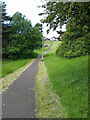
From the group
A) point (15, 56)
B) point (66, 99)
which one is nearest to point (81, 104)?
point (66, 99)

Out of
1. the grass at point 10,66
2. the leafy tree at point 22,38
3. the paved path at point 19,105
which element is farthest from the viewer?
the leafy tree at point 22,38

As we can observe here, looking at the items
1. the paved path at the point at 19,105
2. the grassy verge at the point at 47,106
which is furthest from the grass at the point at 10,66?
the grassy verge at the point at 47,106

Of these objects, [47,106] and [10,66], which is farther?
[10,66]

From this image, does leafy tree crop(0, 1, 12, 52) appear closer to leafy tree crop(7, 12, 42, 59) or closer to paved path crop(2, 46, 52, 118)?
leafy tree crop(7, 12, 42, 59)

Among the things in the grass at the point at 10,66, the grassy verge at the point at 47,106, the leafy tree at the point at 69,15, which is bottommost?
the grass at the point at 10,66

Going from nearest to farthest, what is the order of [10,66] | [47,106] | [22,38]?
[47,106] → [10,66] → [22,38]

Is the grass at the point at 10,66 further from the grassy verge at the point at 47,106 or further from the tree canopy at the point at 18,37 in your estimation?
the grassy verge at the point at 47,106

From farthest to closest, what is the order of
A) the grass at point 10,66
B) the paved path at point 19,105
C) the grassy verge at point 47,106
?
the grass at point 10,66 → the paved path at point 19,105 → the grassy verge at point 47,106

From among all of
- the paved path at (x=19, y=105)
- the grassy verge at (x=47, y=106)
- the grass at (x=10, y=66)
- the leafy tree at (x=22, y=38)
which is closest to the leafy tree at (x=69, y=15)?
the grassy verge at (x=47, y=106)

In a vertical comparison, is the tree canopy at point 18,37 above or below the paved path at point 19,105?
above

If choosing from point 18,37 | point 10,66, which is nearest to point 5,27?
point 18,37

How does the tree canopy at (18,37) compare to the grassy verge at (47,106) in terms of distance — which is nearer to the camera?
the grassy verge at (47,106)

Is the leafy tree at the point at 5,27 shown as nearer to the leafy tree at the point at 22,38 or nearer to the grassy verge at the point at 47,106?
the leafy tree at the point at 22,38

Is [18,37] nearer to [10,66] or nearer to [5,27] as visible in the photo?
[5,27]
